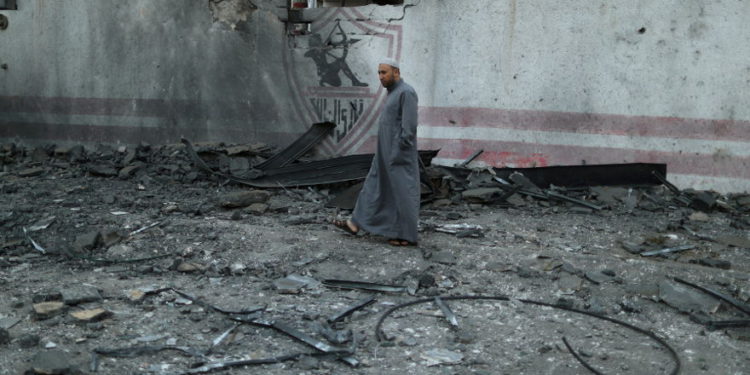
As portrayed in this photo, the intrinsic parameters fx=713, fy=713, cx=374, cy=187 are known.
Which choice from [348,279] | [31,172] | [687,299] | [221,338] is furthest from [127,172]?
[687,299]

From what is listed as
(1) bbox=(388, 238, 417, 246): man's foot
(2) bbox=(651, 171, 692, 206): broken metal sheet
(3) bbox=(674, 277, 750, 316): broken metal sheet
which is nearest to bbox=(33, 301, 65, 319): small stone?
(1) bbox=(388, 238, 417, 246): man's foot

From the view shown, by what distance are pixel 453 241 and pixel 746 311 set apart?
2404 millimetres

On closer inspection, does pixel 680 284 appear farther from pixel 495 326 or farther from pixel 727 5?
pixel 727 5

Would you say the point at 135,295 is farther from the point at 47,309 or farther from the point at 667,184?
the point at 667,184

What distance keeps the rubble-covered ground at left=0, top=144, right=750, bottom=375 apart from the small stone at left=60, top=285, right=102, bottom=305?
1cm

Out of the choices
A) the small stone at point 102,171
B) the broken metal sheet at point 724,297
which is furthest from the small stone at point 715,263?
the small stone at point 102,171

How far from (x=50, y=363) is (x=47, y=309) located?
856mm

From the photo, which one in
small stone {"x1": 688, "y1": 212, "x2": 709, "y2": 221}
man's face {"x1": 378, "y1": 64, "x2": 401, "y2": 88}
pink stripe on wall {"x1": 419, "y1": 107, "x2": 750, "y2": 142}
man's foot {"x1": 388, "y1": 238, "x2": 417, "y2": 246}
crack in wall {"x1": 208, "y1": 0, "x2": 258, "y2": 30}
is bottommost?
man's foot {"x1": 388, "y1": 238, "x2": 417, "y2": 246}

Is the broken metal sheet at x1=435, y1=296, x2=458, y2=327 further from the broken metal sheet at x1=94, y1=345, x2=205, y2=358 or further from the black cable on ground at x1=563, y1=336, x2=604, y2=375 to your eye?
the broken metal sheet at x1=94, y1=345, x2=205, y2=358

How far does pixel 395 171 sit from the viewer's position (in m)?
6.03

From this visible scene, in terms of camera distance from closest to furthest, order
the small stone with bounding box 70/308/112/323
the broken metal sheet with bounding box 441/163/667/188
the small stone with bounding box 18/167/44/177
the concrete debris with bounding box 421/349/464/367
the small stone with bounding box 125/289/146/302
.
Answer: the concrete debris with bounding box 421/349/464/367 < the small stone with bounding box 70/308/112/323 < the small stone with bounding box 125/289/146/302 < the broken metal sheet with bounding box 441/163/667/188 < the small stone with bounding box 18/167/44/177

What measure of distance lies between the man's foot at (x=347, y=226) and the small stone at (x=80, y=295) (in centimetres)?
221

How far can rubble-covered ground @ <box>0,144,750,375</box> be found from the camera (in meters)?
4.03

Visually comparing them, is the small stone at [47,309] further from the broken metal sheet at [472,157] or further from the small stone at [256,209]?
the broken metal sheet at [472,157]
